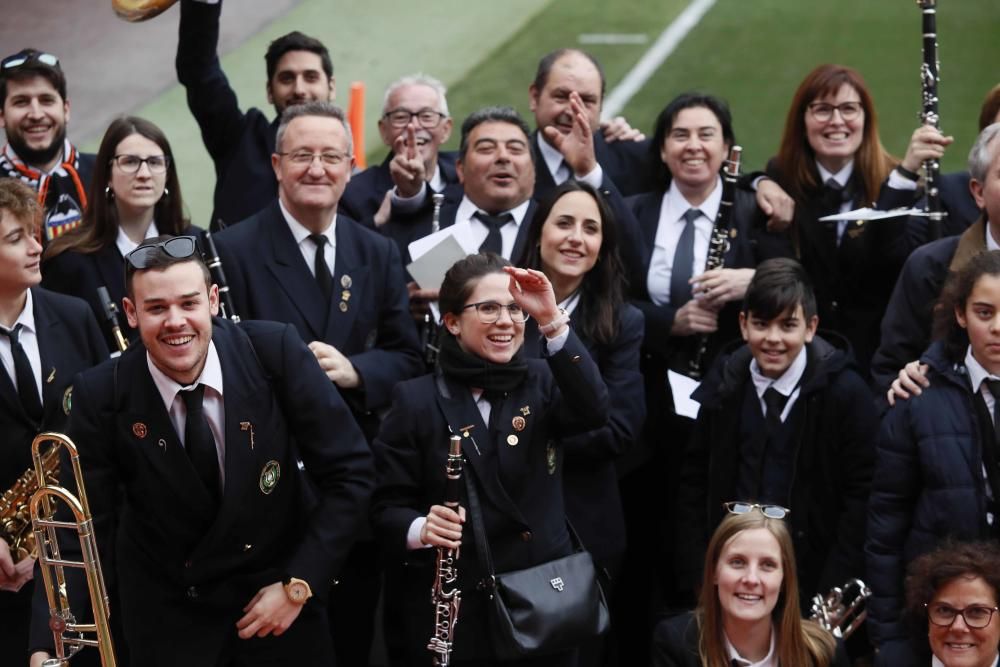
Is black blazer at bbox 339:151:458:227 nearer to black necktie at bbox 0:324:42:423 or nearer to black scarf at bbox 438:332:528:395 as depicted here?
black scarf at bbox 438:332:528:395

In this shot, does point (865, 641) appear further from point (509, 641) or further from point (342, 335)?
→ point (342, 335)

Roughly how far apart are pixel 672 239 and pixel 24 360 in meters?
2.71

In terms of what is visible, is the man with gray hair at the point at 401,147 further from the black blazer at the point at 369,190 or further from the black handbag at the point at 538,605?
the black handbag at the point at 538,605

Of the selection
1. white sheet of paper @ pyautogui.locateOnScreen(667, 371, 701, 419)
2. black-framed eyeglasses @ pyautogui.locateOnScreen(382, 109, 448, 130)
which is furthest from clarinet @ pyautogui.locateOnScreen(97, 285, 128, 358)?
white sheet of paper @ pyautogui.locateOnScreen(667, 371, 701, 419)

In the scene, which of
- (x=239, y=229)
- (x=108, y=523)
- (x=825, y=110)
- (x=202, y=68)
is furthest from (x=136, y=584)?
(x=825, y=110)

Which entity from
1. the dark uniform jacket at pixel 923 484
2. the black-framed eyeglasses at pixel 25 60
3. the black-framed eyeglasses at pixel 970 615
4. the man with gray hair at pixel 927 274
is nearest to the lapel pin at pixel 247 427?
the dark uniform jacket at pixel 923 484

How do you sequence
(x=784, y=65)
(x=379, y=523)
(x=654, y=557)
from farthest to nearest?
(x=784, y=65) → (x=654, y=557) → (x=379, y=523)

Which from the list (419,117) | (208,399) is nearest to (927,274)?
(419,117)

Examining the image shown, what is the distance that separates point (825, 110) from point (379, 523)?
2.73 meters

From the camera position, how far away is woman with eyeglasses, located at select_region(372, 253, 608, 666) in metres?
4.79

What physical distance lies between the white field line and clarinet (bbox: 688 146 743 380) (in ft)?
23.9

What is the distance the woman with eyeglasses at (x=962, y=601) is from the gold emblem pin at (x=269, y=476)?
2.05 meters

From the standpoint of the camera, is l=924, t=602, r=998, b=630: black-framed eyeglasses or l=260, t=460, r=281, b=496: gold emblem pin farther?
l=924, t=602, r=998, b=630: black-framed eyeglasses

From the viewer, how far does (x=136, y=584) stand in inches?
179
